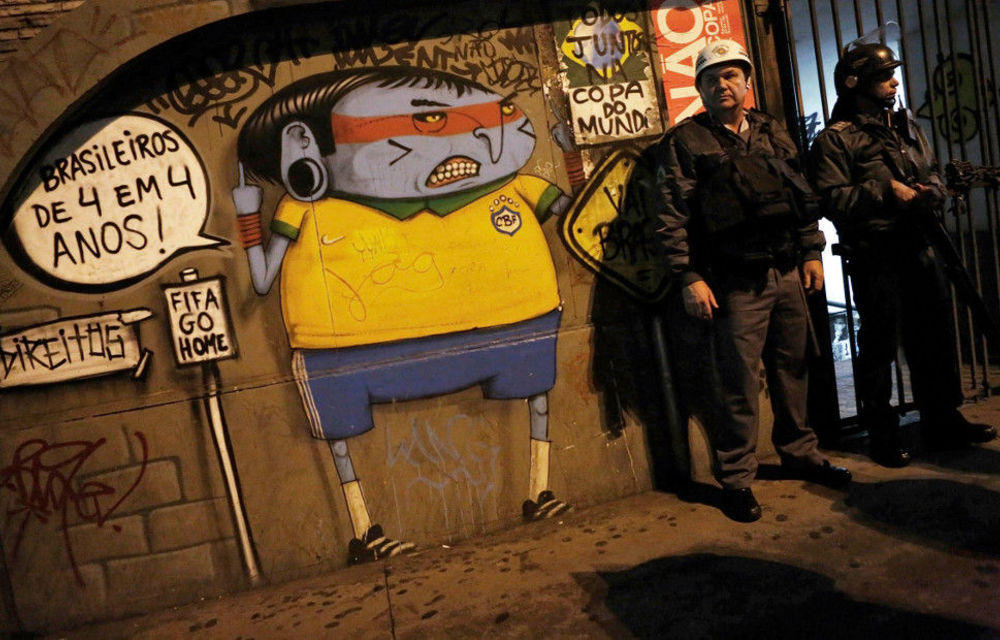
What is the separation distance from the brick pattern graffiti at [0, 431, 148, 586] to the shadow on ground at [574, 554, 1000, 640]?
2.27 m

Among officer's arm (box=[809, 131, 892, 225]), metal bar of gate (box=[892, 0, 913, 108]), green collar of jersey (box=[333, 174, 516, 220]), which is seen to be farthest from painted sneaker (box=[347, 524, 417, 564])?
metal bar of gate (box=[892, 0, 913, 108])

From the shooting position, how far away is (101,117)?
3205 millimetres

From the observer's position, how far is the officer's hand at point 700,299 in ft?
10.6

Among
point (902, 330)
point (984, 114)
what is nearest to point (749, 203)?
point (902, 330)

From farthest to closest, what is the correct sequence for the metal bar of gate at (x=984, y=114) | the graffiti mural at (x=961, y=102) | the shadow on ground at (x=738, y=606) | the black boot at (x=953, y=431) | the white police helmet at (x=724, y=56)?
the graffiti mural at (x=961, y=102)
the metal bar of gate at (x=984, y=114)
the black boot at (x=953, y=431)
the white police helmet at (x=724, y=56)
the shadow on ground at (x=738, y=606)

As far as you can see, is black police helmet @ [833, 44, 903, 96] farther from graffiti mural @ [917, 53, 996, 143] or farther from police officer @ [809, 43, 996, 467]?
graffiti mural @ [917, 53, 996, 143]

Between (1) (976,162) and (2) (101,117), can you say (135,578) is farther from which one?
(1) (976,162)

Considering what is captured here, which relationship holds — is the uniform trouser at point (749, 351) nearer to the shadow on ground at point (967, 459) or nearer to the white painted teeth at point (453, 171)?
the shadow on ground at point (967, 459)

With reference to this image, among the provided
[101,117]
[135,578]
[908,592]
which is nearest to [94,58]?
[101,117]

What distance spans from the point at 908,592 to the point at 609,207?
220 cm

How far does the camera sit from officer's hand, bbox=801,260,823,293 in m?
3.49

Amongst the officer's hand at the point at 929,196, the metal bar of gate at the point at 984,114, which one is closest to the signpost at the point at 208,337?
the officer's hand at the point at 929,196

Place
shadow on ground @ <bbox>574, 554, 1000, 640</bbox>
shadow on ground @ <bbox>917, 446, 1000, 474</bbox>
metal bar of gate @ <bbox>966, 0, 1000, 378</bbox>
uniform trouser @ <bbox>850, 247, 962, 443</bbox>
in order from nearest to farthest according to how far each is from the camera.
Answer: shadow on ground @ <bbox>574, 554, 1000, 640</bbox>, shadow on ground @ <bbox>917, 446, 1000, 474</bbox>, uniform trouser @ <bbox>850, 247, 962, 443</bbox>, metal bar of gate @ <bbox>966, 0, 1000, 378</bbox>

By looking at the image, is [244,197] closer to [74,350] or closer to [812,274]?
[74,350]
